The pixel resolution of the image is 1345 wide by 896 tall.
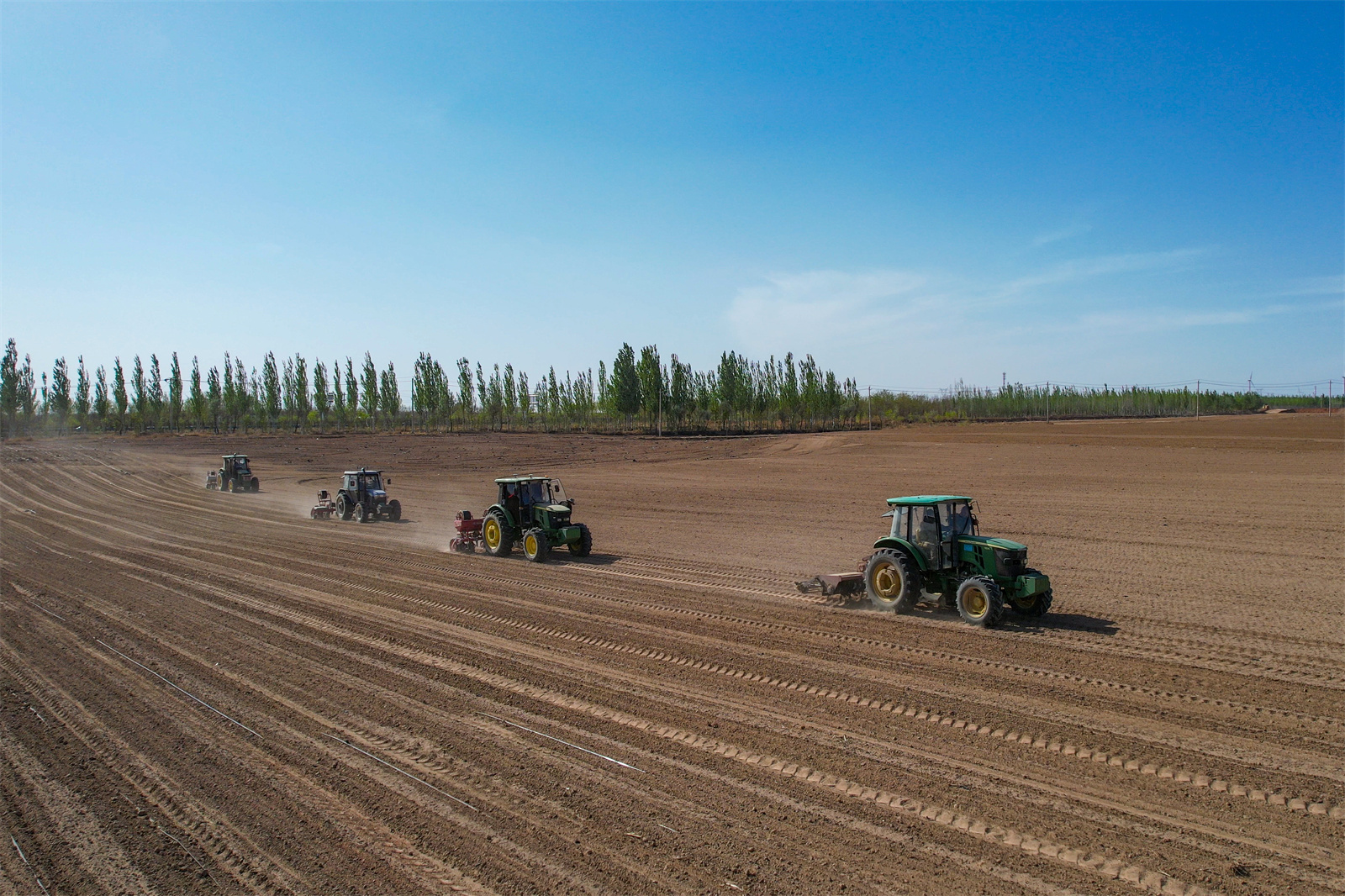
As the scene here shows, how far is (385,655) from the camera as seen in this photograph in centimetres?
1058

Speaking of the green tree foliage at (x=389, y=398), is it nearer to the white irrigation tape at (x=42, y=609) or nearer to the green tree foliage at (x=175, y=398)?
the green tree foliage at (x=175, y=398)

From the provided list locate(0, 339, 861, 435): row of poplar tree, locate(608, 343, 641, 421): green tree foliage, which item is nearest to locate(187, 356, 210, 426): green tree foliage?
locate(0, 339, 861, 435): row of poplar tree

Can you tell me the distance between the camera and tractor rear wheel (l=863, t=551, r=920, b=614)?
11.9 metres

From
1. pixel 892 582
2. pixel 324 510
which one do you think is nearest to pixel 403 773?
pixel 892 582

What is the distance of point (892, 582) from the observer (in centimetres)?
1220

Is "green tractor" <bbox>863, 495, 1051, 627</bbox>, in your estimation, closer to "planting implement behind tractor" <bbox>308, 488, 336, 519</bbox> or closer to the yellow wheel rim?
the yellow wheel rim

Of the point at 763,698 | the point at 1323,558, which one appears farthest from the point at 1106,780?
the point at 1323,558

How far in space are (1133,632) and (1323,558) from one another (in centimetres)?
790

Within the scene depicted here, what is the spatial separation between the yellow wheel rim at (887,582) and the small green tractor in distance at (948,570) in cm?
1

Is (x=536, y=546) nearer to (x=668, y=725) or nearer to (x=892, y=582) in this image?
Answer: (x=892, y=582)

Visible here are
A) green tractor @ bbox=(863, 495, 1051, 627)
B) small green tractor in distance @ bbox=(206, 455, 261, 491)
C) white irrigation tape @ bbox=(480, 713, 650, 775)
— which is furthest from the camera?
small green tractor in distance @ bbox=(206, 455, 261, 491)

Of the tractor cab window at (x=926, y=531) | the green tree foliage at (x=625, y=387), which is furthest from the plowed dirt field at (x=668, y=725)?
the green tree foliage at (x=625, y=387)

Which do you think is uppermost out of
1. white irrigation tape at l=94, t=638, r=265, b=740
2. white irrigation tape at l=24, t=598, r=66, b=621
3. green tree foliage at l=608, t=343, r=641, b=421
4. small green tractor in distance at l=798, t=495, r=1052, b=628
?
green tree foliage at l=608, t=343, r=641, b=421

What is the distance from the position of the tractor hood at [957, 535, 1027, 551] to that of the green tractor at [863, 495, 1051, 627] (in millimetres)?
12
